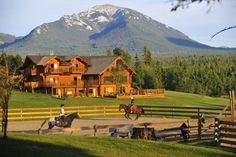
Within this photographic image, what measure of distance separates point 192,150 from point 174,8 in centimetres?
870

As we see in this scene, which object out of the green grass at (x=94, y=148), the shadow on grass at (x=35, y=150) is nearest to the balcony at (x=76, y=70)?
the green grass at (x=94, y=148)

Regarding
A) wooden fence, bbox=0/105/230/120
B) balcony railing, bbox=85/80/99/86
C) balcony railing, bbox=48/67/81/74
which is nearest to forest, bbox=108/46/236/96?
balcony railing, bbox=85/80/99/86

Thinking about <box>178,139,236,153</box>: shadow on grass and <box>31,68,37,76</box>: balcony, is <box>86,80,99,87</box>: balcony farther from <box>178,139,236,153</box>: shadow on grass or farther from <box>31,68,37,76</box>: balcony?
<box>178,139,236,153</box>: shadow on grass

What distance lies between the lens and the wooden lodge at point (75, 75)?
80.6 metres

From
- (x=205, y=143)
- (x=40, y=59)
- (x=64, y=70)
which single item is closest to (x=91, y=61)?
(x=64, y=70)

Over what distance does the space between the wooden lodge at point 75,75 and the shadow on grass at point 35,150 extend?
60060mm

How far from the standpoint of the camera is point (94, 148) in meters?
19.9

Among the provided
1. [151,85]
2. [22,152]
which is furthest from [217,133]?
[151,85]

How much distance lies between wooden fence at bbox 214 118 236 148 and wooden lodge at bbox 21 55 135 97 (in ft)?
188

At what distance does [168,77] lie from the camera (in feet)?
386

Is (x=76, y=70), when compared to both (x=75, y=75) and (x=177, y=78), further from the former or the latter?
(x=177, y=78)

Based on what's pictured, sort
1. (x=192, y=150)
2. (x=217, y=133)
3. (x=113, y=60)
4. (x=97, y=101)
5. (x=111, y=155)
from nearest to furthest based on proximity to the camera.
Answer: (x=111, y=155), (x=192, y=150), (x=217, y=133), (x=97, y=101), (x=113, y=60)

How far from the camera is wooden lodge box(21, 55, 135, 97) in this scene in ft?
265

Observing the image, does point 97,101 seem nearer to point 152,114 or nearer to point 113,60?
point 113,60
